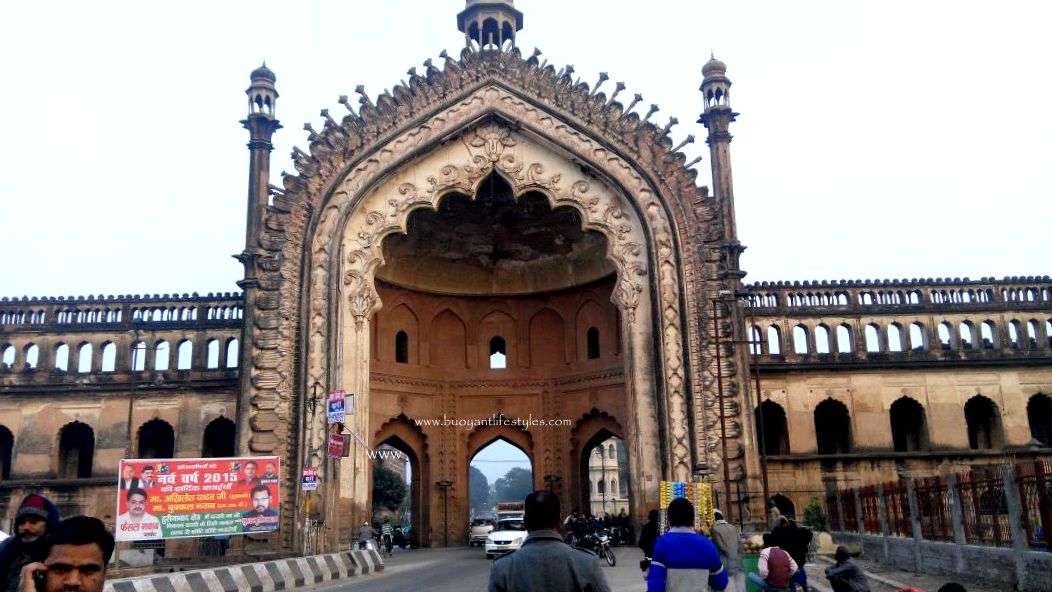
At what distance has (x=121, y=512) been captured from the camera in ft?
59.9

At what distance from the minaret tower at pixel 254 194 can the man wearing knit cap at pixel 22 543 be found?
1951 cm

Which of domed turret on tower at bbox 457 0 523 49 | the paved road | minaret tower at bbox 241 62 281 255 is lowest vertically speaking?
the paved road

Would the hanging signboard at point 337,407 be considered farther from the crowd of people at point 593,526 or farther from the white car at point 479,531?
the white car at point 479,531

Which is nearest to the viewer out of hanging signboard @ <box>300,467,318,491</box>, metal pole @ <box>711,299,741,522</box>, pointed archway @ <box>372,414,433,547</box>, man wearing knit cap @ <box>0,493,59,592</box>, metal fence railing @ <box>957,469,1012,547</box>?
man wearing knit cap @ <box>0,493,59,592</box>

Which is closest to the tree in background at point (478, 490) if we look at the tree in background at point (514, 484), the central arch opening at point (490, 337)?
the tree in background at point (514, 484)

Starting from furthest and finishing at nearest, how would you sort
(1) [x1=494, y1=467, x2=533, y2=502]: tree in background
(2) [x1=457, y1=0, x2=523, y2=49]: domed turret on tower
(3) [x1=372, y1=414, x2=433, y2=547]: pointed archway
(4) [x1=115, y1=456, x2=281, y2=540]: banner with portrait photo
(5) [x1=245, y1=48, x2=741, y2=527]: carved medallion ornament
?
(1) [x1=494, y1=467, x2=533, y2=502]: tree in background
(3) [x1=372, y1=414, x2=433, y2=547]: pointed archway
(2) [x1=457, y1=0, x2=523, y2=49]: domed turret on tower
(5) [x1=245, y1=48, x2=741, y2=527]: carved medallion ornament
(4) [x1=115, y1=456, x2=281, y2=540]: banner with portrait photo

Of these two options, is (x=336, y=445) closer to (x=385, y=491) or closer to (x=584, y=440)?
(x=584, y=440)

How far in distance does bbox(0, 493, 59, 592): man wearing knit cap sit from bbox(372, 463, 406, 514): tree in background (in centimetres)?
5669

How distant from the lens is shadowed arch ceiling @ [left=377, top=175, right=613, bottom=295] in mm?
30078

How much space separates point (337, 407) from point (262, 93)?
1150 cm

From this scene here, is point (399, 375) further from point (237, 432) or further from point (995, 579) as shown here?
point (995, 579)

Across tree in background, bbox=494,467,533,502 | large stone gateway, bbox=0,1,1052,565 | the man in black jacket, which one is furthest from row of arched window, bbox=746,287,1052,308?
tree in background, bbox=494,467,533,502

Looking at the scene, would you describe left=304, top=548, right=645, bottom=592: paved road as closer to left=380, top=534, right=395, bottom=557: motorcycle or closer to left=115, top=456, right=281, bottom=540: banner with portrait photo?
left=380, top=534, right=395, bottom=557: motorcycle

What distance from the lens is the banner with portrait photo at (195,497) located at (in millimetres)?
18328
